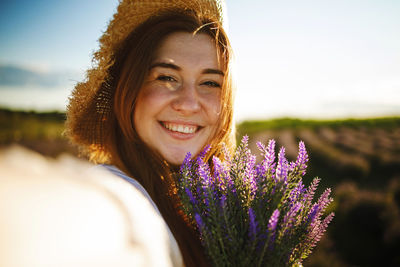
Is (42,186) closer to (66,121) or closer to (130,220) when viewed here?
(130,220)

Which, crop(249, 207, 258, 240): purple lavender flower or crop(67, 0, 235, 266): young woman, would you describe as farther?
crop(67, 0, 235, 266): young woman

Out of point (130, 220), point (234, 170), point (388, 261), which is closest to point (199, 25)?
point (234, 170)

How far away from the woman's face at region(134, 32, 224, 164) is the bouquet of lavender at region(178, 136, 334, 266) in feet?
2.27

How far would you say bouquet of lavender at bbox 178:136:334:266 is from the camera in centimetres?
108

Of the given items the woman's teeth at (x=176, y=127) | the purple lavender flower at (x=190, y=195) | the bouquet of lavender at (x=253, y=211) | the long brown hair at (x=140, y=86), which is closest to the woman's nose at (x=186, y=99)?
the woman's teeth at (x=176, y=127)

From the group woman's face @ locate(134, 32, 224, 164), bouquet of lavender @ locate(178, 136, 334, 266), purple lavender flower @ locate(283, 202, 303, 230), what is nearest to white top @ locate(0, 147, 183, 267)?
bouquet of lavender @ locate(178, 136, 334, 266)

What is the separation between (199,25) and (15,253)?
186 centimetres

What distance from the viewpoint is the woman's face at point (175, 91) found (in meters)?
1.94

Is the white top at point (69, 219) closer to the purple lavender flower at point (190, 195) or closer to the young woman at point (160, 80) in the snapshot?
the purple lavender flower at point (190, 195)

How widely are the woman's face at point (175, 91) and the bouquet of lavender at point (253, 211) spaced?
27.3 inches

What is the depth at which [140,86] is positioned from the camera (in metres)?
1.88

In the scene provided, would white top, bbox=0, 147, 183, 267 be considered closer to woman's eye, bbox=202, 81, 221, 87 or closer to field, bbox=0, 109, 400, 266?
field, bbox=0, 109, 400, 266

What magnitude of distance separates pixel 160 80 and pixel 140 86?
17 centimetres

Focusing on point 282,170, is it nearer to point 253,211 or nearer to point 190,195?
point 253,211
